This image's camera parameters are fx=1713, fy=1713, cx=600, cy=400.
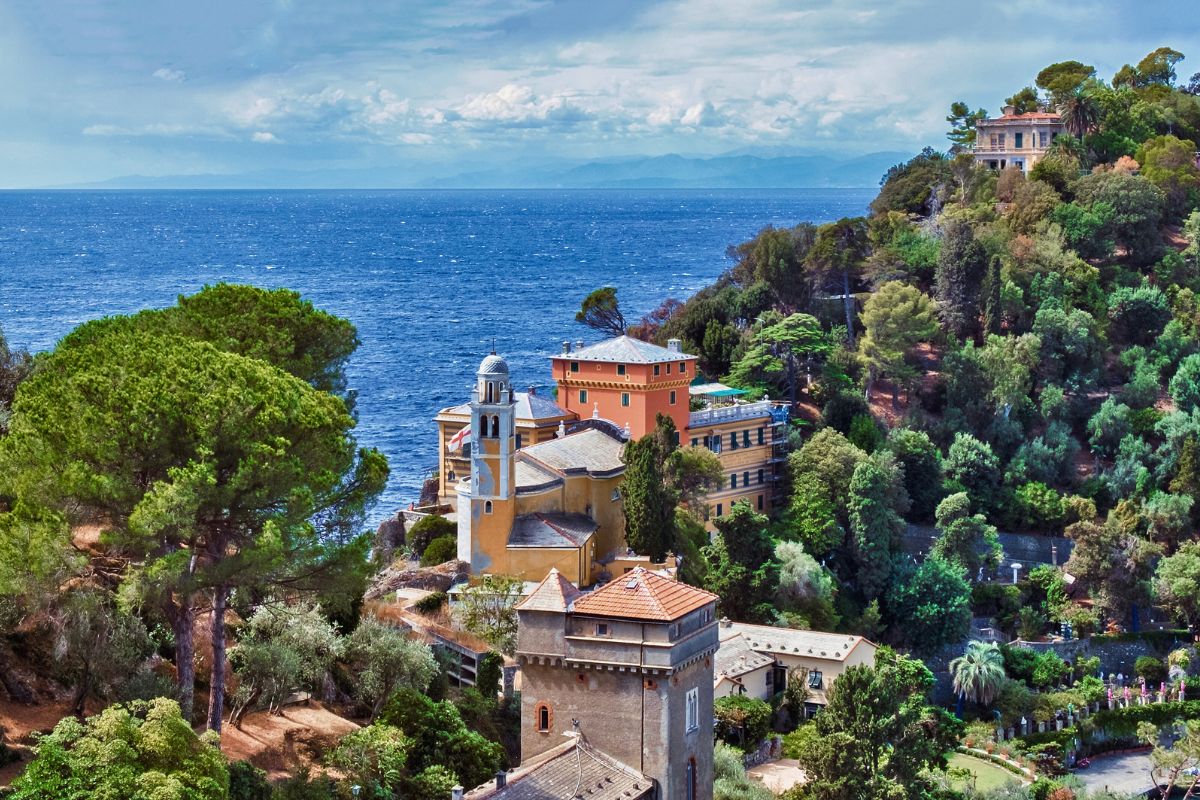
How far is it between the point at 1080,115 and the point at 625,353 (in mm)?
53817

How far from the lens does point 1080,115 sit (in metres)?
105

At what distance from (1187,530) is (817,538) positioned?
1890 cm

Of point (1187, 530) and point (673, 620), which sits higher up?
point (673, 620)

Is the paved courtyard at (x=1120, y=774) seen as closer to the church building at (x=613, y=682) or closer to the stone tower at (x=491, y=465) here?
the stone tower at (x=491, y=465)

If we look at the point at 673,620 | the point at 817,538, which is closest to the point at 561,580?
the point at 673,620

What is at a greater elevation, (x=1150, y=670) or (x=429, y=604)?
(x=429, y=604)

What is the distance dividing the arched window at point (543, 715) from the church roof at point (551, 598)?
2.15m

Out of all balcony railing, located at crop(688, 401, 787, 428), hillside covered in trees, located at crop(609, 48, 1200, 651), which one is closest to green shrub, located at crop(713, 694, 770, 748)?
hillside covered in trees, located at crop(609, 48, 1200, 651)

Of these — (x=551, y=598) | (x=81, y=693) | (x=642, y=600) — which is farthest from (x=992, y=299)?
(x=81, y=693)

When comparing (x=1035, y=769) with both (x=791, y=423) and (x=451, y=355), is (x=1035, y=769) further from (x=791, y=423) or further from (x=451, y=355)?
(x=451, y=355)

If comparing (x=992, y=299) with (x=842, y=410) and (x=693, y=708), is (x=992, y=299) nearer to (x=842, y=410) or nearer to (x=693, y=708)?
(x=842, y=410)

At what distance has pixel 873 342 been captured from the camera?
78.1 metres

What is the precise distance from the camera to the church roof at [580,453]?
54188 mm

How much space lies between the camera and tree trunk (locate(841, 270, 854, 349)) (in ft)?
271
